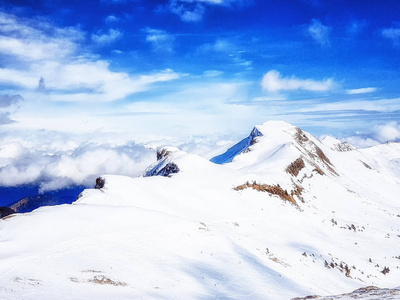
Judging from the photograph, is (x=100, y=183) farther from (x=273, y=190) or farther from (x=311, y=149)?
(x=311, y=149)

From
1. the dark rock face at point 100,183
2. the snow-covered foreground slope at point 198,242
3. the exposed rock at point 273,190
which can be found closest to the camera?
the snow-covered foreground slope at point 198,242

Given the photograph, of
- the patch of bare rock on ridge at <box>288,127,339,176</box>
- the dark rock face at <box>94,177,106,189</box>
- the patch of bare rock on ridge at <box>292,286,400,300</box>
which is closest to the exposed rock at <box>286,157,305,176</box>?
the patch of bare rock on ridge at <box>288,127,339,176</box>

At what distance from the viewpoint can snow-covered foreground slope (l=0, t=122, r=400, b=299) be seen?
17125mm

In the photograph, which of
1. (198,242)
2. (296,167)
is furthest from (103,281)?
(296,167)

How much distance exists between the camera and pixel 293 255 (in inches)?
1188

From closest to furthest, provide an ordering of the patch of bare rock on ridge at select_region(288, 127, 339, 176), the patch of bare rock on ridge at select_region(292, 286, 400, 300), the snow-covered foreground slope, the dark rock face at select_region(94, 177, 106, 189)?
the patch of bare rock on ridge at select_region(292, 286, 400, 300)
the snow-covered foreground slope
the dark rock face at select_region(94, 177, 106, 189)
the patch of bare rock on ridge at select_region(288, 127, 339, 176)

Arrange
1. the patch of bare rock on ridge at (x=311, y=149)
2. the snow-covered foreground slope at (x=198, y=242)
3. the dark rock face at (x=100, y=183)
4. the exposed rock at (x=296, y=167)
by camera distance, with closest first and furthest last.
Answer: the snow-covered foreground slope at (x=198, y=242) → the dark rock face at (x=100, y=183) → the exposed rock at (x=296, y=167) → the patch of bare rock on ridge at (x=311, y=149)

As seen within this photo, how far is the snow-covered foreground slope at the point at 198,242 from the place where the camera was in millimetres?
17125

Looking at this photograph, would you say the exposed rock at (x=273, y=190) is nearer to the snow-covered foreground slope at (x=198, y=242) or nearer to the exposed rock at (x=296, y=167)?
the snow-covered foreground slope at (x=198, y=242)

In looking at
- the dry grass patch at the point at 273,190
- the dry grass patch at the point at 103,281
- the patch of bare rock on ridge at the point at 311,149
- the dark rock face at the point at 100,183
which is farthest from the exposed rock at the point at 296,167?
the dry grass patch at the point at 103,281

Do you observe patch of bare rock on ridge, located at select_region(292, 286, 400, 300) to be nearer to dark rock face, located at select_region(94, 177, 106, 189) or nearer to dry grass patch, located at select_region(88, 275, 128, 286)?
dry grass patch, located at select_region(88, 275, 128, 286)

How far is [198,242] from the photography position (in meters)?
26.3

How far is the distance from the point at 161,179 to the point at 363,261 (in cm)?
2651

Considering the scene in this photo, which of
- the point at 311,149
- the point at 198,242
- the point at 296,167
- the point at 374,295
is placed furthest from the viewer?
the point at 311,149
